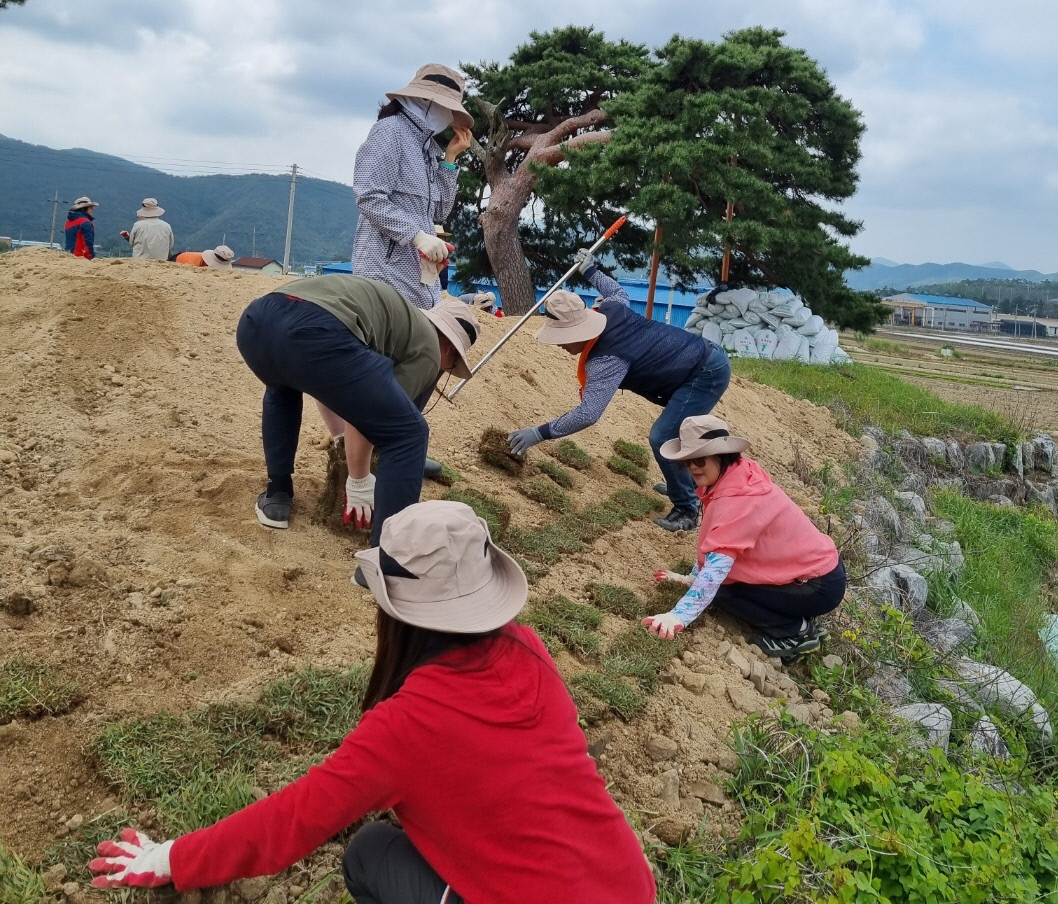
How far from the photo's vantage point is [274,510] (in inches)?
137

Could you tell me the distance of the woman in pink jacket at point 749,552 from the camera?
3570 millimetres

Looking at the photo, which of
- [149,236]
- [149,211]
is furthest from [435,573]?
[149,211]

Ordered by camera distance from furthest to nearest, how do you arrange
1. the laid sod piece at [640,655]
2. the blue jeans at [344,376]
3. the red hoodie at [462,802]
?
the laid sod piece at [640,655] < the blue jeans at [344,376] < the red hoodie at [462,802]

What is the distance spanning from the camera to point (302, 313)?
9.13 ft

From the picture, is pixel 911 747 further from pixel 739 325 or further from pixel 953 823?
pixel 739 325

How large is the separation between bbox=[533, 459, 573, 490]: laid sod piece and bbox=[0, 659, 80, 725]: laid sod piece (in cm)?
319

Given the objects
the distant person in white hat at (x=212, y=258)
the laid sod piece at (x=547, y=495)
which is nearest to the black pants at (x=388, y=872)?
the laid sod piece at (x=547, y=495)

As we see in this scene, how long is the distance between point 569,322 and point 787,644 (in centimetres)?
189

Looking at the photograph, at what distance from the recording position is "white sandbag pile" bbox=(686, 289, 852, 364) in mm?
14930

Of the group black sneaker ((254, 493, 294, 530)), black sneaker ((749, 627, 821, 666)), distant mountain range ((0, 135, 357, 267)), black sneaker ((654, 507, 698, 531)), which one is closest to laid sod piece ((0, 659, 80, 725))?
black sneaker ((254, 493, 294, 530))

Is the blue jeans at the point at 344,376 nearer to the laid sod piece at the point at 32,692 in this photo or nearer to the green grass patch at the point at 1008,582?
the laid sod piece at the point at 32,692

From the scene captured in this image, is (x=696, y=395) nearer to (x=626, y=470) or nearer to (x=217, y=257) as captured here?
(x=626, y=470)

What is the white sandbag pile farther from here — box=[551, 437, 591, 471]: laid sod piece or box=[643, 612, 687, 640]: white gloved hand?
box=[643, 612, 687, 640]: white gloved hand

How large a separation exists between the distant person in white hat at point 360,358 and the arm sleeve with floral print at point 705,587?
1291mm
